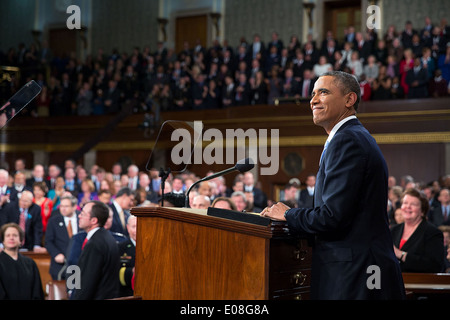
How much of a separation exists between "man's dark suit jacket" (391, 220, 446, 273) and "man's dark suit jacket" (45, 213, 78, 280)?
4128 mm

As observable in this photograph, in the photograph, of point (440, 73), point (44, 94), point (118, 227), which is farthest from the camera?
point (44, 94)

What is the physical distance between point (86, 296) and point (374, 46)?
10410 mm

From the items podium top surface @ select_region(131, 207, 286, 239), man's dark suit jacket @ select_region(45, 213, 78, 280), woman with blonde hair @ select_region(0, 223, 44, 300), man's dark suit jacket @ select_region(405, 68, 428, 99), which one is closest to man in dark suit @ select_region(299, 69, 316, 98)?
man's dark suit jacket @ select_region(405, 68, 428, 99)

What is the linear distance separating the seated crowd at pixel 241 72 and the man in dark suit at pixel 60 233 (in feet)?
21.9

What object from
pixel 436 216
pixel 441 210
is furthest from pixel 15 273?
pixel 441 210

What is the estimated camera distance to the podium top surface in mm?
2400

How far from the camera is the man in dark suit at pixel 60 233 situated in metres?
7.17

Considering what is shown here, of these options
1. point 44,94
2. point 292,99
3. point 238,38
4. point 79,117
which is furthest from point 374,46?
point 44,94

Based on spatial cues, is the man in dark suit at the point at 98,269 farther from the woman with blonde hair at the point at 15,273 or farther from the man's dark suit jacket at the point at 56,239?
the man's dark suit jacket at the point at 56,239

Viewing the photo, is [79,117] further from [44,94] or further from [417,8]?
[417,8]

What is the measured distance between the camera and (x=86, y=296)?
470cm

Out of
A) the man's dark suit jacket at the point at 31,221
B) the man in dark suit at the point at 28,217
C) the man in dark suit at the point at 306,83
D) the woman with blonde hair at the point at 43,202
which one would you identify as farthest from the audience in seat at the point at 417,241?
the man in dark suit at the point at 306,83

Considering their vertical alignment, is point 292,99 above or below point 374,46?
below

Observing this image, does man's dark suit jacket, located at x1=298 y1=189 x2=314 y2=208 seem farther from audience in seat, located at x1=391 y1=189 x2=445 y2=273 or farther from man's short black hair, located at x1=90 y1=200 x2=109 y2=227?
man's short black hair, located at x1=90 y1=200 x2=109 y2=227
